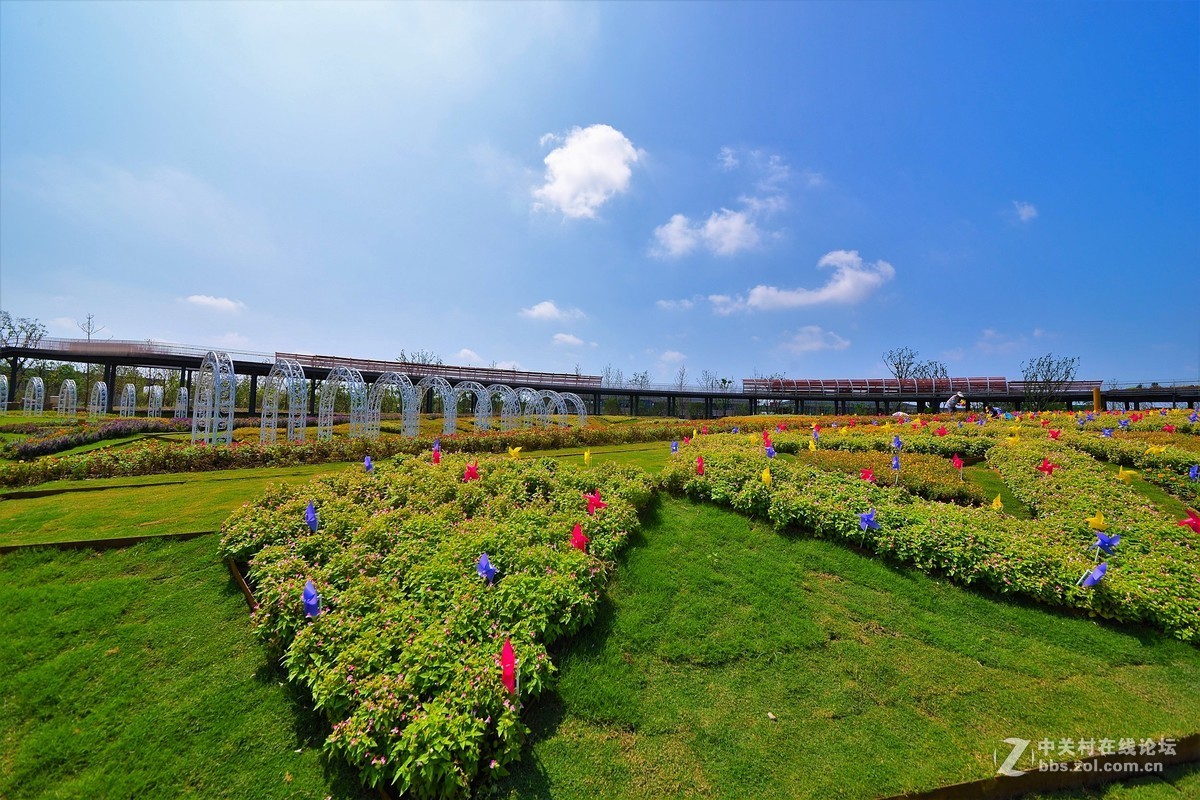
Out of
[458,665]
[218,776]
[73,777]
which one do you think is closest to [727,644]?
[458,665]

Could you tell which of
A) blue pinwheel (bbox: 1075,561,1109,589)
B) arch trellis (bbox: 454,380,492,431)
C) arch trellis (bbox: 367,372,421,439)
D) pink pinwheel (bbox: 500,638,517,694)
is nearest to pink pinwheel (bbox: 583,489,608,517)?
pink pinwheel (bbox: 500,638,517,694)

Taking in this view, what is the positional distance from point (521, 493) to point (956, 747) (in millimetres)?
4624

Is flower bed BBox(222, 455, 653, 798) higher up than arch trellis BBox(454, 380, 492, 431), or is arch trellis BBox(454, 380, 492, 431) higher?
arch trellis BBox(454, 380, 492, 431)

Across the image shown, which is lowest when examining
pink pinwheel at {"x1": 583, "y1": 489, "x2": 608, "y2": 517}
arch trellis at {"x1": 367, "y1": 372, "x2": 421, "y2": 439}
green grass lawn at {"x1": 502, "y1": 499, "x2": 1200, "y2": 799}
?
green grass lawn at {"x1": 502, "y1": 499, "x2": 1200, "y2": 799}

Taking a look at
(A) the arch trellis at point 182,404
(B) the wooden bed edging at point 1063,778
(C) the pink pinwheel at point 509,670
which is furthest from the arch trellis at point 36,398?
(B) the wooden bed edging at point 1063,778

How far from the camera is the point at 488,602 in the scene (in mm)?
3660

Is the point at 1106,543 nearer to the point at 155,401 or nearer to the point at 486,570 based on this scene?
the point at 486,570

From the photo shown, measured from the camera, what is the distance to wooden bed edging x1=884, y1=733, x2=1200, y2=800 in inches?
110

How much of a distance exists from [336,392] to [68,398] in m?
Result: 22.4

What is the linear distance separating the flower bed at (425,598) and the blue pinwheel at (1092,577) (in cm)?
442

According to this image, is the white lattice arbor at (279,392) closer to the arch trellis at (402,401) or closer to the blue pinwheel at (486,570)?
the arch trellis at (402,401)

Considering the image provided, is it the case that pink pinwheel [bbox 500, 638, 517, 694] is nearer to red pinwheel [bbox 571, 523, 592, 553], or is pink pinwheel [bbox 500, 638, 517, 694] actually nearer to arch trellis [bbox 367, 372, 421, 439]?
red pinwheel [bbox 571, 523, 592, 553]

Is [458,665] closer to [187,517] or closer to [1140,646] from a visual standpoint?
[187,517]

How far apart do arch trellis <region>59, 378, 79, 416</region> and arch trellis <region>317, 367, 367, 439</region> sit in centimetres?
2062
